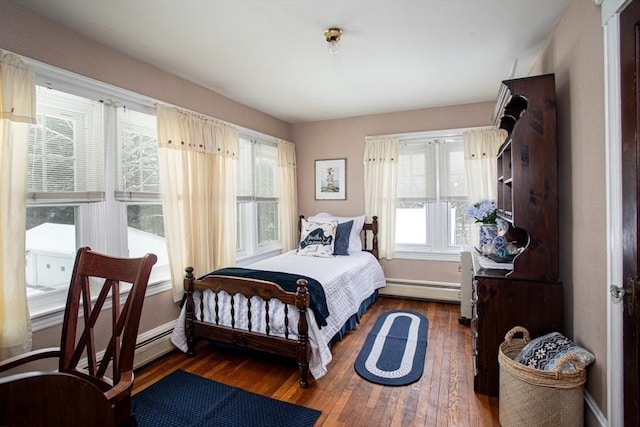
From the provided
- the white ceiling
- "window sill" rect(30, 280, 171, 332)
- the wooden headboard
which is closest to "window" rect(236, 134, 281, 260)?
the white ceiling

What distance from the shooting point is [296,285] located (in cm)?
243

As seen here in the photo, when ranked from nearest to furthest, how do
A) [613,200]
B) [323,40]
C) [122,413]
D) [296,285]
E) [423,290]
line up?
[122,413] → [613,200] → [323,40] → [296,285] → [423,290]

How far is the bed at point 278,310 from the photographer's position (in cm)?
230

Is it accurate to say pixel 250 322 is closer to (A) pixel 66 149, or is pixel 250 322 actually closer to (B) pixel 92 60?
(A) pixel 66 149

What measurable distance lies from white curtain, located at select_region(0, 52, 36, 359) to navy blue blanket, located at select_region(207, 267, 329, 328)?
127 cm

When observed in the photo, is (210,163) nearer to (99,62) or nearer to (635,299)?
(99,62)

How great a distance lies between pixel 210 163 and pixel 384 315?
2.50 m

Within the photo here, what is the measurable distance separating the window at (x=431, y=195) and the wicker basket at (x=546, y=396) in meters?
2.42

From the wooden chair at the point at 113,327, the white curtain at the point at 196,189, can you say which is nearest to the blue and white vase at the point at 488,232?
the white curtain at the point at 196,189

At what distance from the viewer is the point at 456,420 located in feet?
6.13

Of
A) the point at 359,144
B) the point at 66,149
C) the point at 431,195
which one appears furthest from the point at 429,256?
the point at 66,149

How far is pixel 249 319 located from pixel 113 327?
1.27 metres

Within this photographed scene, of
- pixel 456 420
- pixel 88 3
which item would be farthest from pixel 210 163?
pixel 456 420

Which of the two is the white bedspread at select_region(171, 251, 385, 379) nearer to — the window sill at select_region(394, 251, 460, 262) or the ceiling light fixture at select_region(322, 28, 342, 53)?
the window sill at select_region(394, 251, 460, 262)
